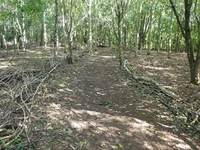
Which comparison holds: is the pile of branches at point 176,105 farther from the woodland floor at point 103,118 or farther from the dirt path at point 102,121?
the dirt path at point 102,121

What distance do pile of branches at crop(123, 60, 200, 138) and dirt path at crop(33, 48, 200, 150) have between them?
367mm

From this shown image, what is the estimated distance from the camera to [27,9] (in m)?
Result: 12.6

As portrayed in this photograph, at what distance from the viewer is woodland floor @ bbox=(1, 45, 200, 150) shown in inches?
169

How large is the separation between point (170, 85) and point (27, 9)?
1034 cm

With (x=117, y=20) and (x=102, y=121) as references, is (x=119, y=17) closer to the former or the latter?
(x=117, y=20)

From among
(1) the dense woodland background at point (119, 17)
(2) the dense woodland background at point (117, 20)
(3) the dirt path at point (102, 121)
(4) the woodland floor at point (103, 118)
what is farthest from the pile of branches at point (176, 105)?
(1) the dense woodland background at point (119, 17)

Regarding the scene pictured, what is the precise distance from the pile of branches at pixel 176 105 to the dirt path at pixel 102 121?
1.20 feet

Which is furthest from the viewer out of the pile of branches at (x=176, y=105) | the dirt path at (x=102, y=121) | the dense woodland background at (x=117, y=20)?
→ the dense woodland background at (x=117, y=20)

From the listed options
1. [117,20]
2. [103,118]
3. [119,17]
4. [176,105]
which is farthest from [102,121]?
[117,20]

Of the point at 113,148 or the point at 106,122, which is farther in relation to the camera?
the point at 106,122

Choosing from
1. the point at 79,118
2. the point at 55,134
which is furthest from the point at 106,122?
the point at 55,134

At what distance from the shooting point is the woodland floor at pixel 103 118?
429 cm

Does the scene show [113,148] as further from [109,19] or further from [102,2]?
[102,2]

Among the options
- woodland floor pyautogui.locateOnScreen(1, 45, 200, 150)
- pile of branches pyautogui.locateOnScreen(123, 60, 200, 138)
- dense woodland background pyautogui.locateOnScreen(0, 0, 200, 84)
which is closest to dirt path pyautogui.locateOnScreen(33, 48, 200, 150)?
woodland floor pyautogui.locateOnScreen(1, 45, 200, 150)
